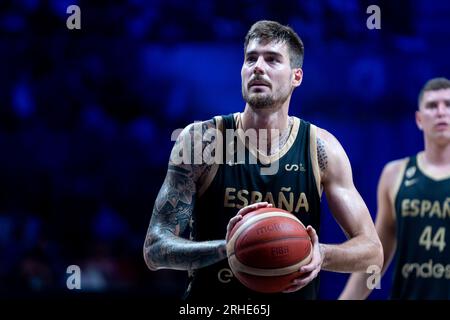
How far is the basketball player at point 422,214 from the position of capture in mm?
4773

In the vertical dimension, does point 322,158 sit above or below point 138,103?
below

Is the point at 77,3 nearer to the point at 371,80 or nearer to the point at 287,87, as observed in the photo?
the point at 371,80

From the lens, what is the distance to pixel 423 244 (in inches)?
189

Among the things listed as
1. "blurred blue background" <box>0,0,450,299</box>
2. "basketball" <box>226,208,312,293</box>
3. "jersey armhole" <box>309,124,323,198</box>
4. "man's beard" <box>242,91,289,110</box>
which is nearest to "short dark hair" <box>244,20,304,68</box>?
"man's beard" <box>242,91,289,110</box>

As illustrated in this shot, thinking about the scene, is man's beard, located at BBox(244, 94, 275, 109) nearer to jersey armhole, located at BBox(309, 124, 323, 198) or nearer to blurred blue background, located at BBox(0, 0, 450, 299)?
jersey armhole, located at BBox(309, 124, 323, 198)

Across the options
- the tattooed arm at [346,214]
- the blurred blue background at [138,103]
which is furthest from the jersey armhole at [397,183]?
the tattooed arm at [346,214]

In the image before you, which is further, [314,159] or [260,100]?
[314,159]

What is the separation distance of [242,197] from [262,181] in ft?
0.39

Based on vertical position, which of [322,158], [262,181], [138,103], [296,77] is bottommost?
[262,181]

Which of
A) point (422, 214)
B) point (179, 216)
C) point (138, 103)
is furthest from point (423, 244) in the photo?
point (138, 103)

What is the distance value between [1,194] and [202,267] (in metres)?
3.12

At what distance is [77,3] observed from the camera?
19.6 feet

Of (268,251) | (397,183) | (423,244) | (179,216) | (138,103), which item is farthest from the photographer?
(138,103)

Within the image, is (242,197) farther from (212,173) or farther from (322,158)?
(322,158)
